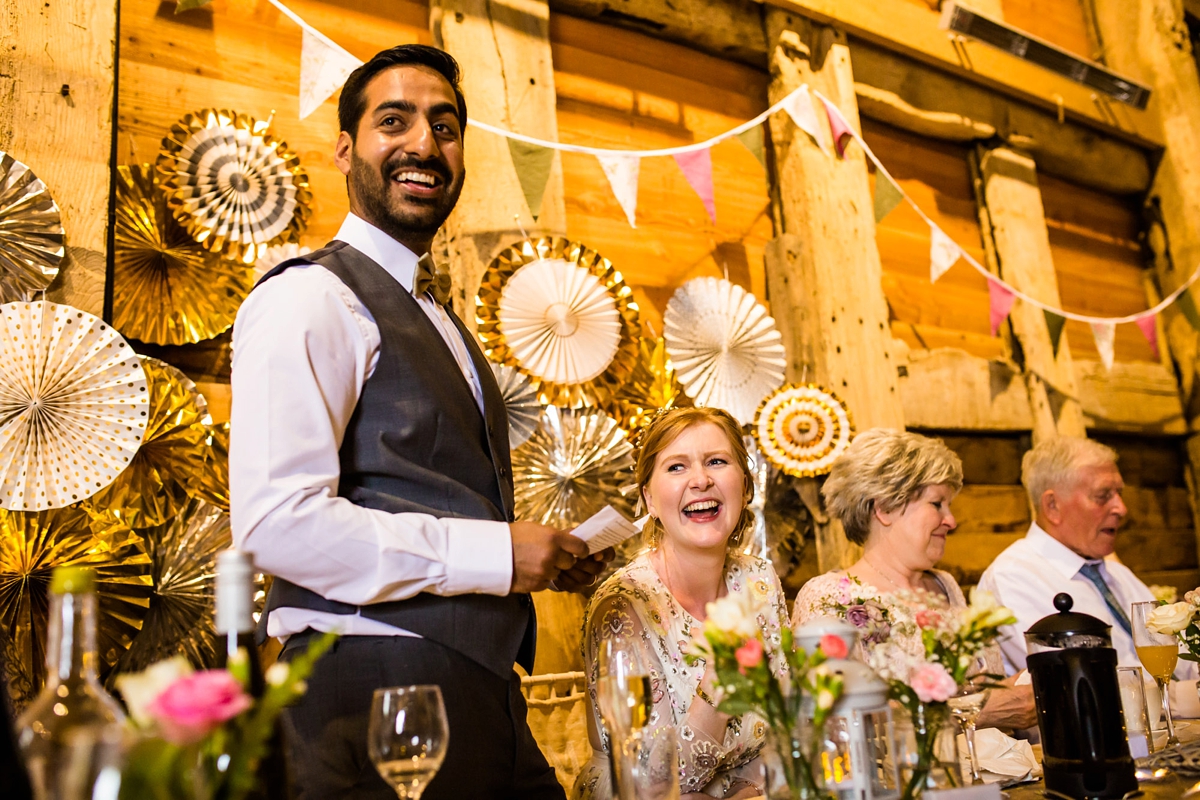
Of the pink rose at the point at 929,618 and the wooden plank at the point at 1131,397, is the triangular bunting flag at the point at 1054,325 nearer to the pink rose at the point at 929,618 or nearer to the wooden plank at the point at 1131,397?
the wooden plank at the point at 1131,397

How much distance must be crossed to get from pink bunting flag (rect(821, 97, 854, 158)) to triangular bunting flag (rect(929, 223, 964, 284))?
478mm

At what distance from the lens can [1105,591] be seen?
Result: 9.68ft

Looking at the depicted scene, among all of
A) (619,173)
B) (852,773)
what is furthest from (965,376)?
(852,773)

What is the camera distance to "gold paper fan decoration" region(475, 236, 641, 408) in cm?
264

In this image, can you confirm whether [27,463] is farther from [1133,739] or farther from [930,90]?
[930,90]

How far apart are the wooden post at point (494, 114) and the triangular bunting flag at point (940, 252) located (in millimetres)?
1638

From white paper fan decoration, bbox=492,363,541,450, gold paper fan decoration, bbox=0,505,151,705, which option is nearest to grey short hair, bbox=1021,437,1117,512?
white paper fan decoration, bbox=492,363,541,450

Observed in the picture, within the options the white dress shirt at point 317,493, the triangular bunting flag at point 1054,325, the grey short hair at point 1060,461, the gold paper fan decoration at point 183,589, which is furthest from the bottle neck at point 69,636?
the triangular bunting flag at point 1054,325

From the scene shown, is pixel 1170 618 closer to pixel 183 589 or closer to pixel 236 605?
pixel 236 605

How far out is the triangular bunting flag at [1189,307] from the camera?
16.0 ft

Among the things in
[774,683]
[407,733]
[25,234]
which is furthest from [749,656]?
[25,234]

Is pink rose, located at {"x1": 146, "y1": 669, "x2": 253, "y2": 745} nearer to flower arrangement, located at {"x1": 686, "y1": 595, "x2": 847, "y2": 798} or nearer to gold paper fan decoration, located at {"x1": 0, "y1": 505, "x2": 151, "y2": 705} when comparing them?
flower arrangement, located at {"x1": 686, "y1": 595, "x2": 847, "y2": 798}

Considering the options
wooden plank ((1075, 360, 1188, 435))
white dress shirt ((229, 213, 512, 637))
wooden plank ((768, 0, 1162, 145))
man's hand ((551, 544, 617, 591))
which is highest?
wooden plank ((768, 0, 1162, 145))

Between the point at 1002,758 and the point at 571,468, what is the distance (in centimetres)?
130
